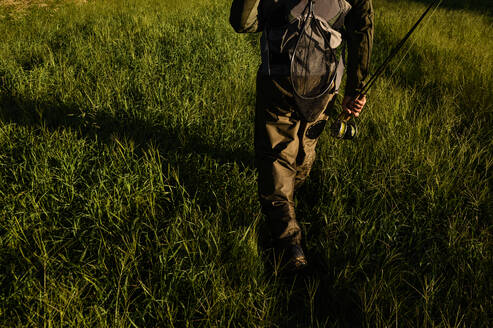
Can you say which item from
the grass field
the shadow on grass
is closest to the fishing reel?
the grass field

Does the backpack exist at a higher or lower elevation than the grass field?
higher

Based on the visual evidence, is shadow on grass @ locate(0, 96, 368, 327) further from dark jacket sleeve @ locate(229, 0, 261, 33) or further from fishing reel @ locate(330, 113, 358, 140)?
dark jacket sleeve @ locate(229, 0, 261, 33)

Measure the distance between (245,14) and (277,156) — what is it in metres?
0.79

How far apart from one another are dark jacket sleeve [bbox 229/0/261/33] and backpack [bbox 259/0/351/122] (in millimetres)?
70

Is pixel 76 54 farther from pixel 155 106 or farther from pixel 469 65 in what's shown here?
pixel 469 65

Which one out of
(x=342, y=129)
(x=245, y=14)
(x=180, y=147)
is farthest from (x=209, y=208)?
(x=245, y=14)

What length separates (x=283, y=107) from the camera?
1499 mm

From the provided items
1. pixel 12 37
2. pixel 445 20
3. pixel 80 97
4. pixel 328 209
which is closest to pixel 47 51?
Result: pixel 12 37

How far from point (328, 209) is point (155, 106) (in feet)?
6.17

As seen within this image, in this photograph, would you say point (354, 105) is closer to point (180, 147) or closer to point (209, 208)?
point (209, 208)

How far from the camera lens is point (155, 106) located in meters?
2.54

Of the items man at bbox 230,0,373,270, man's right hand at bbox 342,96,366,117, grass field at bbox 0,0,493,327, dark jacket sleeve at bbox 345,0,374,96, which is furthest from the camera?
man's right hand at bbox 342,96,366,117

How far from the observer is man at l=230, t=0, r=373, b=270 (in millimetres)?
1353

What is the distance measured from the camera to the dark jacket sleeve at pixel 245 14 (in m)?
1.30
